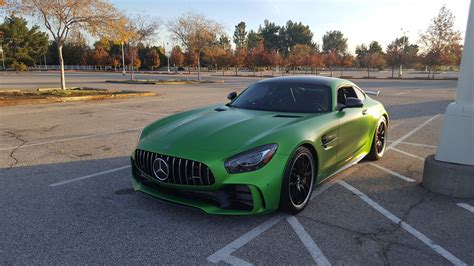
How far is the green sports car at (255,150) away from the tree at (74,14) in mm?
14097

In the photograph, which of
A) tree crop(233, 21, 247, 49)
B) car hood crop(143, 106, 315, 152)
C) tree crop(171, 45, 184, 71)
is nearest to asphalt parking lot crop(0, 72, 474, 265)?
car hood crop(143, 106, 315, 152)

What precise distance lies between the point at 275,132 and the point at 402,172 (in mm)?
2854

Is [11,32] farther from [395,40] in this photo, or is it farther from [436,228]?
[436,228]

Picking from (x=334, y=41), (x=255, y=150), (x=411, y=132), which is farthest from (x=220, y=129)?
(x=334, y=41)

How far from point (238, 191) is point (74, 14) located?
52.8 ft

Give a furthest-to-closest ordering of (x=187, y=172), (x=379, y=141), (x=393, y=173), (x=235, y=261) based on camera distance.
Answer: (x=379, y=141), (x=393, y=173), (x=187, y=172), (x=235, y=261)

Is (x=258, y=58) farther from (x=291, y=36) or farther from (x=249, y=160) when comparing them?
(x=291, y=36)

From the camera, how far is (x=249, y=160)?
328 cm

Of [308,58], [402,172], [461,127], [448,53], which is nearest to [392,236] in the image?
[461,127]

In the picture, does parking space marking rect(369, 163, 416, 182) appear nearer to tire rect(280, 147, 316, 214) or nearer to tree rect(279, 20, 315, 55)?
tire rect(280, 147, 316, 214)

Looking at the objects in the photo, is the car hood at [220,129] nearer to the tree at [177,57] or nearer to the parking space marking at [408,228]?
the parking space marking at [408,228]

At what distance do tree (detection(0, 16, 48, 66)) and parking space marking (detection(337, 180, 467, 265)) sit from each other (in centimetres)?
7079

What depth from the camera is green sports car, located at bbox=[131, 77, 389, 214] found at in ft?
10.7

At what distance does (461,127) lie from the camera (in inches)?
172
